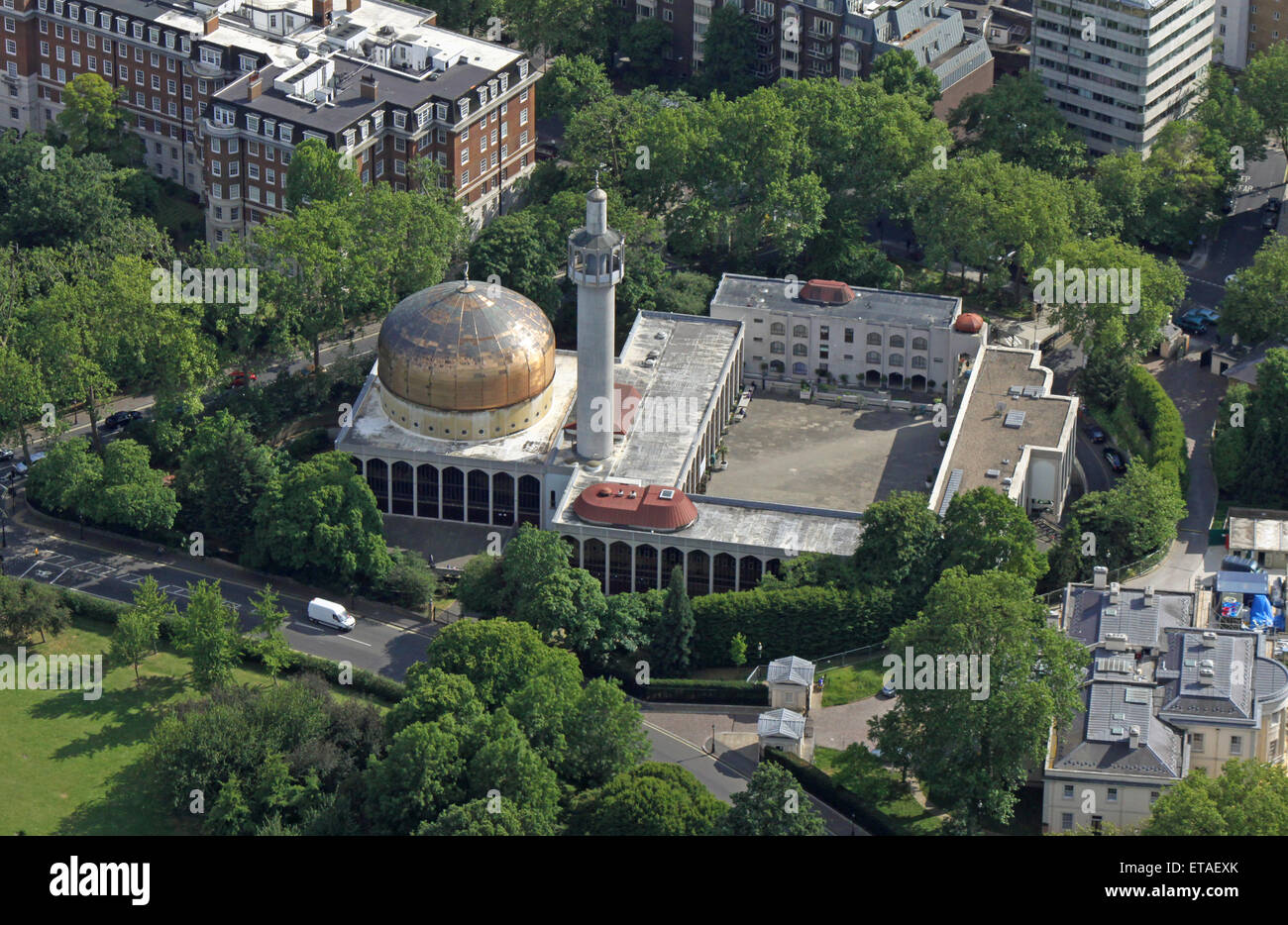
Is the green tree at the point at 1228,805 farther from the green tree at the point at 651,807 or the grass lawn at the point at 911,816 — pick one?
the green tree at the point at 651,807

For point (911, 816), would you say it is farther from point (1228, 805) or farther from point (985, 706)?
point (1228, 805)

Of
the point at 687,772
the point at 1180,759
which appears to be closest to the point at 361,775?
the point at 687,772

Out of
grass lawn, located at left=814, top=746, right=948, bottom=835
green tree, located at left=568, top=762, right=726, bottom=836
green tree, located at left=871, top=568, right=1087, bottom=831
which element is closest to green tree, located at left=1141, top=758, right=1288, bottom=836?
green tree, located at left=871, top=568, right=1087, bottom=831

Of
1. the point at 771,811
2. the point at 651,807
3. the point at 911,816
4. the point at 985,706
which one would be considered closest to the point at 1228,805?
the point at 985,706

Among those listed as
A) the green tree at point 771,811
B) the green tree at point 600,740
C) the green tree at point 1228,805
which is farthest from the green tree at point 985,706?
the green tree at point 600,740

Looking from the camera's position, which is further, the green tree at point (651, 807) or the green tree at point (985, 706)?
the green tree at point (985, 706)

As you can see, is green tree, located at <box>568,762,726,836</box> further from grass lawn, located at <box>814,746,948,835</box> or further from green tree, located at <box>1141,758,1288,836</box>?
green tree, located at <box>1141,758,1288,836</box>
